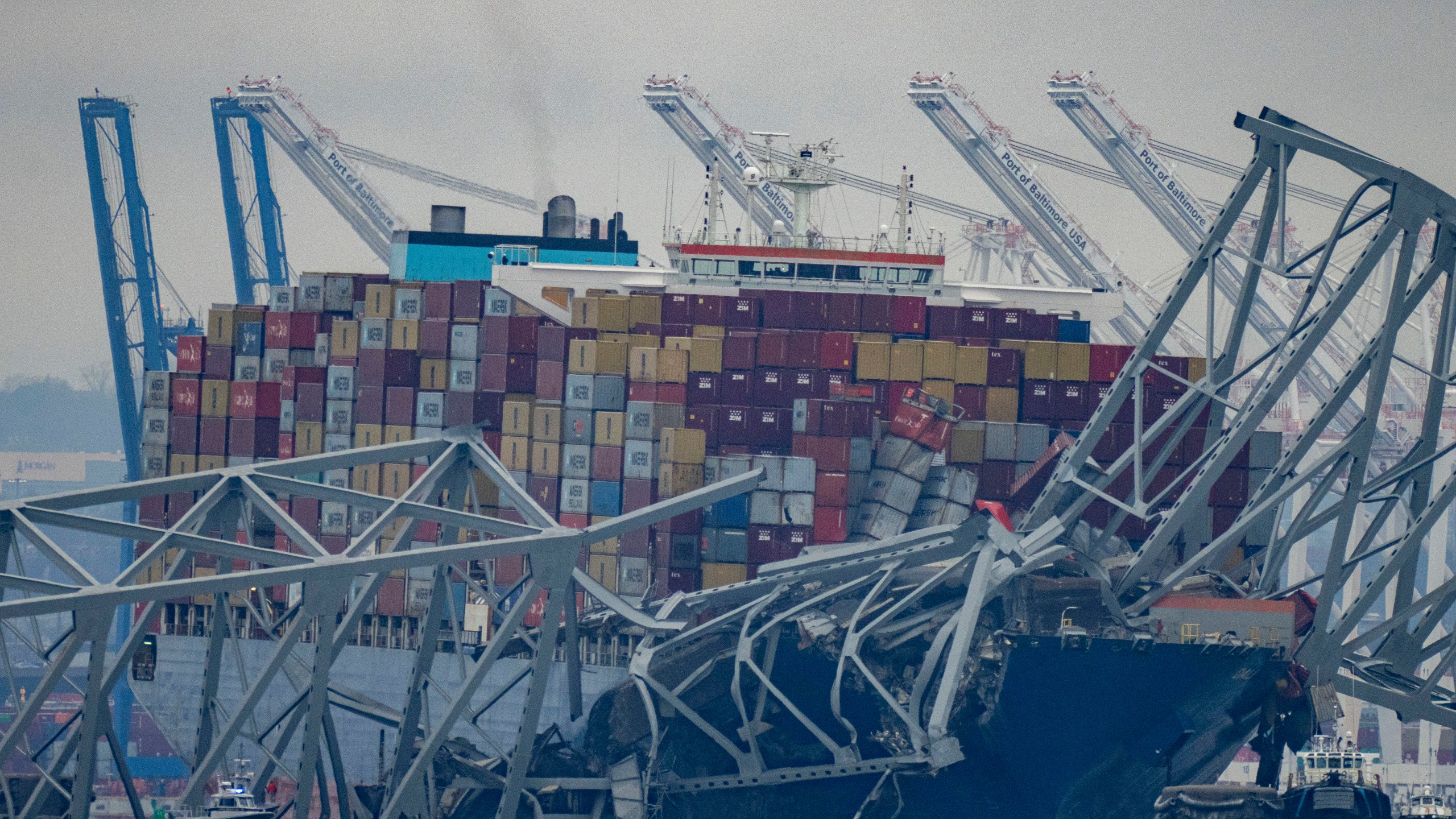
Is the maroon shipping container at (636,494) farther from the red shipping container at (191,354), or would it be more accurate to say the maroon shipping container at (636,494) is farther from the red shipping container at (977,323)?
the red shipping container at (191,354)

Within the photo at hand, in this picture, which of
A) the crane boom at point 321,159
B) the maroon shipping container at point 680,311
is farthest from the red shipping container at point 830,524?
the crane boom at point 321,159

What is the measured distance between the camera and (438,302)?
55500 millimetres

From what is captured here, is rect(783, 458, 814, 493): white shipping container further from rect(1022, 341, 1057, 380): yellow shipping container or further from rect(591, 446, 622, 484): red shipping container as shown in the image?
rect(1022, 341, 1057, 380): yellow shipping container

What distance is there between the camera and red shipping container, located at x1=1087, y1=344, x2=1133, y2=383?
51812 millimetres

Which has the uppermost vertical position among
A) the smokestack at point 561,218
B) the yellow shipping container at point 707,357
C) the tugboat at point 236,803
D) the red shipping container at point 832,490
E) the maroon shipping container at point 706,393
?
the smokestack at point 561,218

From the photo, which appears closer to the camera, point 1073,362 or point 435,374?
point 1073,362

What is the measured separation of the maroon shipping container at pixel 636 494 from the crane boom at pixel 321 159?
3739 cm

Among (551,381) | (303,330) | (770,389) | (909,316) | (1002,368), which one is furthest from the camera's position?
(303,330)

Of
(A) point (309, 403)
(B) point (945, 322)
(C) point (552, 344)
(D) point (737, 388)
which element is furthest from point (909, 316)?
(A) point (309, 403)

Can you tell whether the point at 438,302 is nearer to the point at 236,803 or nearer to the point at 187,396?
the point at 187,396

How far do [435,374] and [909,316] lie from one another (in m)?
13.8

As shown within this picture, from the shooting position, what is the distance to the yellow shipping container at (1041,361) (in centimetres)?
5203

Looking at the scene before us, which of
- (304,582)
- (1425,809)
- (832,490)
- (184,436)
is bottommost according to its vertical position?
(1425,809)

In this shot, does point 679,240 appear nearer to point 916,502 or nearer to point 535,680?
point 916,502
